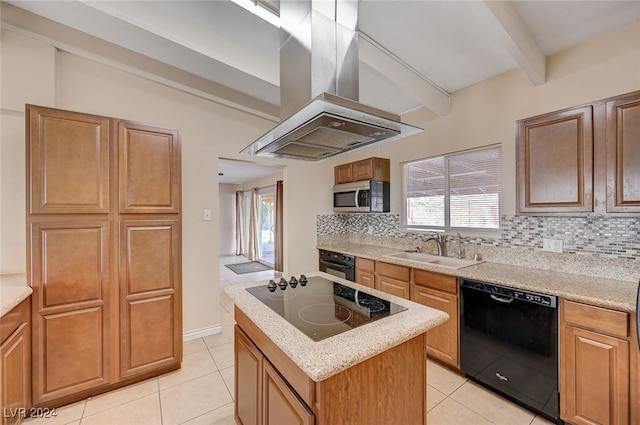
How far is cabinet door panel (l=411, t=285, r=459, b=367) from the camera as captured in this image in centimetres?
221

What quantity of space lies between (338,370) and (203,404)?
5.52ft

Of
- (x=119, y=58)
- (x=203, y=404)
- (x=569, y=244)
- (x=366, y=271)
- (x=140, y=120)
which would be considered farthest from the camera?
(x=366, y=271)

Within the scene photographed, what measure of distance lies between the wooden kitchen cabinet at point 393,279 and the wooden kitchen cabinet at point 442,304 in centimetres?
11

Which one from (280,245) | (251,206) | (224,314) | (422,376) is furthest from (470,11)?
(251,206)

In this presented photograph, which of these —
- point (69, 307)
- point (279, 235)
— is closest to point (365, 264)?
point (69, 307)

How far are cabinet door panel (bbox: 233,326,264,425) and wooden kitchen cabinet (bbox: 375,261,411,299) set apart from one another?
167 centimetres

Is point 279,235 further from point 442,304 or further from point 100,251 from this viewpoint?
point 442,304

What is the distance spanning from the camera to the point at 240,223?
8.02m

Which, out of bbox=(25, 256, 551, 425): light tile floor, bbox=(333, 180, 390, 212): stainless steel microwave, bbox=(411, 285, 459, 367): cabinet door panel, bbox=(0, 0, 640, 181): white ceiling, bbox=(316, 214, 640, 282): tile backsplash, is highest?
bbox=(0, 0, 640, 181): white ceiling

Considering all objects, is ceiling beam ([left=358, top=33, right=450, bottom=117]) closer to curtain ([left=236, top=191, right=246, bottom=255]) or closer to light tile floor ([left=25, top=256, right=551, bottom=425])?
light tile floor ([left=25, top=256, right=551, bottom=425])

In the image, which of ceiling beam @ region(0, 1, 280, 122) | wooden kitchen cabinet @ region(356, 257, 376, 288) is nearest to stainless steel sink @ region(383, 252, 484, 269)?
wooden kitchen cabinet @ region(356, 257, 376, 288)

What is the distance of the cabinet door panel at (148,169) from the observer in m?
2.06

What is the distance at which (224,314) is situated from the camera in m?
3.60

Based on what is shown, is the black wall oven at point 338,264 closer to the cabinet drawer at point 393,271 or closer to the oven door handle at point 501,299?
the cabinet drawer at point 393,271
